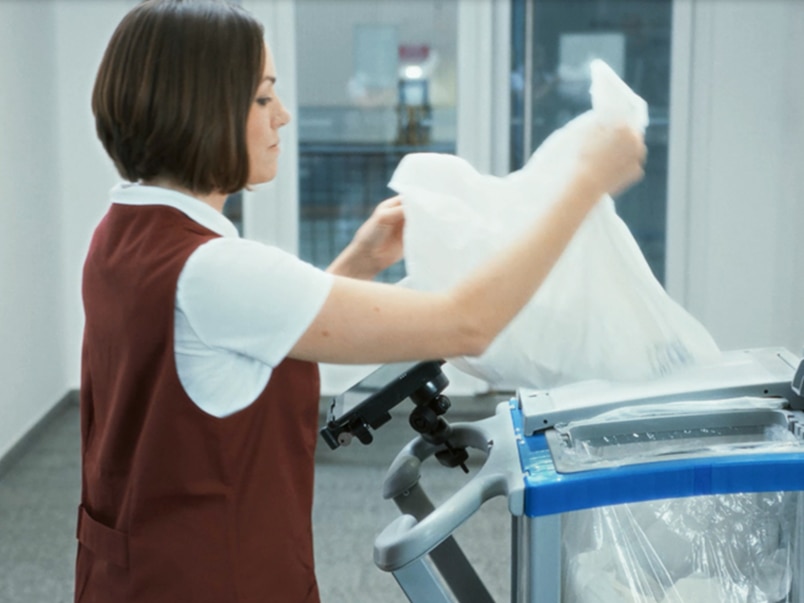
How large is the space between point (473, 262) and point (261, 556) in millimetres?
378

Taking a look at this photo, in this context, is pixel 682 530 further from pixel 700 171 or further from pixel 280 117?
pixel 700 171

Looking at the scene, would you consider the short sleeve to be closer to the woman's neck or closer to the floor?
the woman's neck

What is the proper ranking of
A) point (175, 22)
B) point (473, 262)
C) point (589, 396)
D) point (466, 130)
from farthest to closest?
1. point (466, 130)
2. point (589, 396)
3. point (473, 262)
4. point (175, 22)

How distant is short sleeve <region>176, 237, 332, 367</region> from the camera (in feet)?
2.90

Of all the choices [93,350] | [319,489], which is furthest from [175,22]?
[319,489]

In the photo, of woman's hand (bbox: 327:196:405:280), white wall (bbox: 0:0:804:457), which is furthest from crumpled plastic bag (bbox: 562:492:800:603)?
white wall (bbox: 0:0:804:457)

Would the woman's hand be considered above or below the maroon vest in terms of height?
above

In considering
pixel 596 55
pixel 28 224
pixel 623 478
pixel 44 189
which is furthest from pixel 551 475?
pixel 596 55

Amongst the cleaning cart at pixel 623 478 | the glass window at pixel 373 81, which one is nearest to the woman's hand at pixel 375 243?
the cleaning cart at pixel 623 478

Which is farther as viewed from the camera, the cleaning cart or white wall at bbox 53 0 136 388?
white wall at bbox 53 0 136 388

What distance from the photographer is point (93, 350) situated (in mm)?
992

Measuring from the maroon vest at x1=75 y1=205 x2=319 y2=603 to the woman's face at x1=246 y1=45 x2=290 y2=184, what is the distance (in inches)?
3.3

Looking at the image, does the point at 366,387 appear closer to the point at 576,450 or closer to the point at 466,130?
the point at 576,450

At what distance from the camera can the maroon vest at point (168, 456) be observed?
3.03 feet
